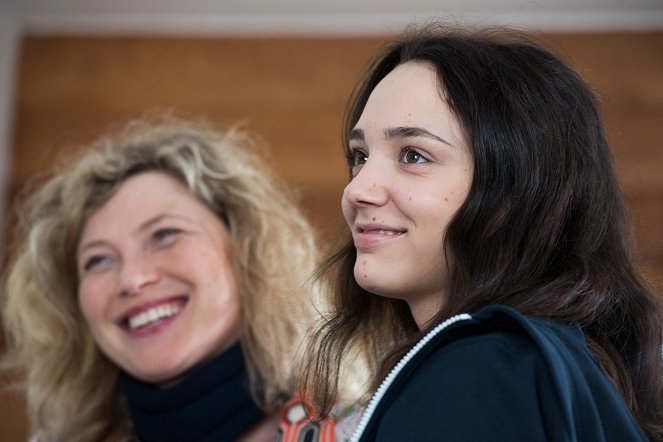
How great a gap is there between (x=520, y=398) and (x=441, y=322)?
140 mm

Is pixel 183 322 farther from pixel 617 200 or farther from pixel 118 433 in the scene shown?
pixel 617 200

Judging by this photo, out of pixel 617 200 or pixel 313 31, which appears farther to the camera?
pixel 313 31

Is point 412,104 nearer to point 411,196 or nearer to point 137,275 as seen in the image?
point 411,196

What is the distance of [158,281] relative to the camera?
1552mm

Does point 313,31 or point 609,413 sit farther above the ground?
point 313,31

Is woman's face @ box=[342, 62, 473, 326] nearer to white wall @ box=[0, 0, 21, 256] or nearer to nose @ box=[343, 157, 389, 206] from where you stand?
nose @ box=[343, 157, 389, 206]

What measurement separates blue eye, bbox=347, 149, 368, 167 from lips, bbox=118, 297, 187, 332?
0.61 meters

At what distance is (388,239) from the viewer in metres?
0.90

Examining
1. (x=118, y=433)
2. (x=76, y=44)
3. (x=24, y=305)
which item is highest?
(x=76, y=44)

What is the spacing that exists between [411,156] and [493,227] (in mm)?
112

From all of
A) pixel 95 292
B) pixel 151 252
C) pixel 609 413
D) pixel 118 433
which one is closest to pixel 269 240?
pixel 151 252

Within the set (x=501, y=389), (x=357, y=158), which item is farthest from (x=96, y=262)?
(x=501, y=389)

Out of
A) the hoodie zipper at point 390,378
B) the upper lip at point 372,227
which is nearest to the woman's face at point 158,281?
the upper lip at point 372,227

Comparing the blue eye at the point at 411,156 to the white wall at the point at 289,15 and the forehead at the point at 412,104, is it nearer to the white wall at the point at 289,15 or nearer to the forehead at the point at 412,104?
the forehead at the point at 412,104
